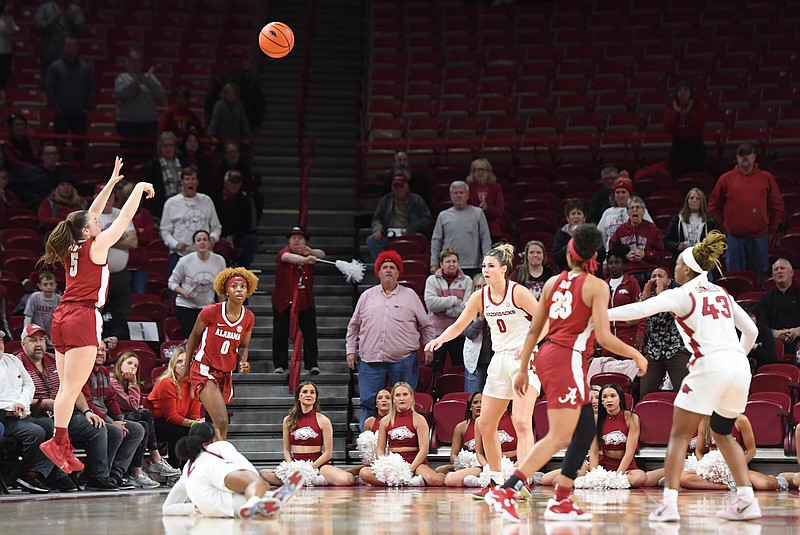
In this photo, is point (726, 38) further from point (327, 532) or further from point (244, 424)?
point (327, 532)

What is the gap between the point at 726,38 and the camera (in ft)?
65.6

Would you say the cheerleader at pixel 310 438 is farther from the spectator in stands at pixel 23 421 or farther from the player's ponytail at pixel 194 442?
the player's ponytail at pixel 194 442

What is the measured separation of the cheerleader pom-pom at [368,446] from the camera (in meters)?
11.7

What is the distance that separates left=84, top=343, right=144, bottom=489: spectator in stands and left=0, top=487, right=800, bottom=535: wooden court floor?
721 mm

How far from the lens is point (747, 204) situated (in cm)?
1359

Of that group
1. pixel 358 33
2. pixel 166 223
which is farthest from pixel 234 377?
pixel 358 33

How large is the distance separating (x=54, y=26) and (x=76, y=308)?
36.3ft

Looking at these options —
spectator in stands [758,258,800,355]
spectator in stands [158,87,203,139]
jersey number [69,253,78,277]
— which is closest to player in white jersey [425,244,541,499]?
jersey number [69,253,78,277]

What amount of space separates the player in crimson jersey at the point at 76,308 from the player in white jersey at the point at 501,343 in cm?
276

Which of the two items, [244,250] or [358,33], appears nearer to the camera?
[244,250]

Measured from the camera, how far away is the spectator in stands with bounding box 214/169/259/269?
1563 cm

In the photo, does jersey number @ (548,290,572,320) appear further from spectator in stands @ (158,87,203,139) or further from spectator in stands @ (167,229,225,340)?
spectator in stands @ (158,87,203,139)

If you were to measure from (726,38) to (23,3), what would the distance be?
13289mm

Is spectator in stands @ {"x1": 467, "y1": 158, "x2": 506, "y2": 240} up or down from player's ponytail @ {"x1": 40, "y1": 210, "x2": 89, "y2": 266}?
up
